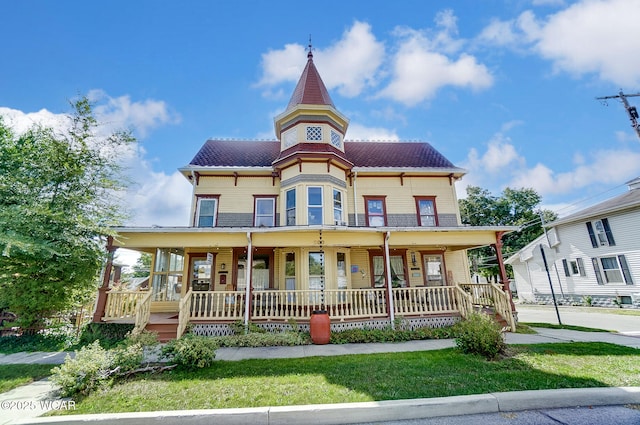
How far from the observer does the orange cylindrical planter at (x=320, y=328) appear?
26.9 ft

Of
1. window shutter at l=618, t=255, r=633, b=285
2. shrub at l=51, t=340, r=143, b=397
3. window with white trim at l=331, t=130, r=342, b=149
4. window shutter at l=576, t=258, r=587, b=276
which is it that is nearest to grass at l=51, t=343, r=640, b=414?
shrub at l=51, t=340, r=143, b=397

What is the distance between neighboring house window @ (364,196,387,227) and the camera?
1295 centimetres

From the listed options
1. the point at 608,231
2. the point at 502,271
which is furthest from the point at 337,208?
the point at 608,231

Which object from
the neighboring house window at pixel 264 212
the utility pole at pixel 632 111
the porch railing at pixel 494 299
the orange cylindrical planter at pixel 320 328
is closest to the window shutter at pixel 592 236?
the utility pole at pixel 632 111

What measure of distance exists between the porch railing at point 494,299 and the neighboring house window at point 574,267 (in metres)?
15.0

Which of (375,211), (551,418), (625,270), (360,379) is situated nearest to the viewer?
(551,418)

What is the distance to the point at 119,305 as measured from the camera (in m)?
9.02

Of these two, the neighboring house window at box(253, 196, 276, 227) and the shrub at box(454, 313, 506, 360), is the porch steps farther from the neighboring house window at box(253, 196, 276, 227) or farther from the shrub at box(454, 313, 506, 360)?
the shrub at box(454, 313, 506, 360)

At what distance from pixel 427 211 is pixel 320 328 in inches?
329

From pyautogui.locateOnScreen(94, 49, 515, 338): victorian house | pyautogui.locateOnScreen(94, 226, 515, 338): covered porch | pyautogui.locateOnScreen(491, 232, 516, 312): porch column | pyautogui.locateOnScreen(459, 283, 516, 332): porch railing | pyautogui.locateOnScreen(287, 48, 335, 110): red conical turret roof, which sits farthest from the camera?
pyautogui.locateOnScreen(287, 48, 335, 110): red conical turret roof

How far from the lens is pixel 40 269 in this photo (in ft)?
25.5

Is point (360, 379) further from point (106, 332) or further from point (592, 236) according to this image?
point (592, 236)

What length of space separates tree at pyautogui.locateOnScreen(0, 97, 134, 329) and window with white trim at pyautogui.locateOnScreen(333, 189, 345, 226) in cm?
797

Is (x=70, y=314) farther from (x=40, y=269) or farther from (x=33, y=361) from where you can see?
(x=33, y=361)
